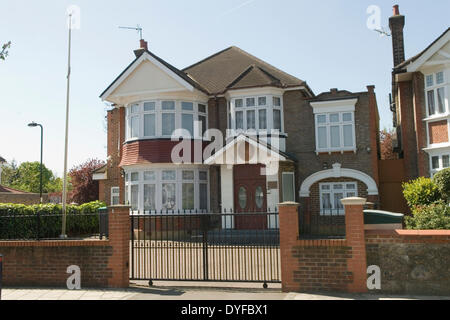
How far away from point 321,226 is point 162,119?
8.20 meters

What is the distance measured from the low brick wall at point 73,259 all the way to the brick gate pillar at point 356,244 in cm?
466

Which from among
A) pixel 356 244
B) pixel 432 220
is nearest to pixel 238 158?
pixel 432 220

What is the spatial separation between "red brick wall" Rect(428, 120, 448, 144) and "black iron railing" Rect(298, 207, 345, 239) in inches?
183

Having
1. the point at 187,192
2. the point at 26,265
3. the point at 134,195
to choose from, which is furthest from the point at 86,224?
the point at 26,265

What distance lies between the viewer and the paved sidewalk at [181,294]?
7.86 meters

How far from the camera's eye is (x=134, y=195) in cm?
1884

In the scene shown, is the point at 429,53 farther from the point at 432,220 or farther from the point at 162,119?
the point at 162,119

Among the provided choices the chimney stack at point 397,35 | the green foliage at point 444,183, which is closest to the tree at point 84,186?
the chimney stack at point 397,35

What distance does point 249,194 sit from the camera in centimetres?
1823

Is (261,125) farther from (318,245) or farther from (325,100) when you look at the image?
(318,245)

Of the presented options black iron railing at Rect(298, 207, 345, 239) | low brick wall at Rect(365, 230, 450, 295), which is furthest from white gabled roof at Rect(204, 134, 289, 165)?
low brick wall at Rect(365, 230, 450, 295)

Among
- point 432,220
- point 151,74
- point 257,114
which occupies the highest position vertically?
point 151,74
